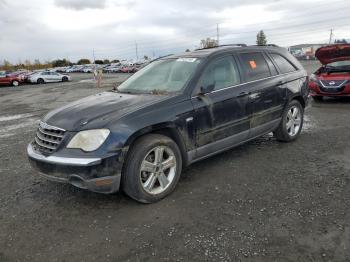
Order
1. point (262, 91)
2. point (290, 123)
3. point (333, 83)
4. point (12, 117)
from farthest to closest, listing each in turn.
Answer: point (12, 117) < point (333, 83) < point (290, 123) < point (262, 91)

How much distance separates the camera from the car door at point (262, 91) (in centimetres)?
520

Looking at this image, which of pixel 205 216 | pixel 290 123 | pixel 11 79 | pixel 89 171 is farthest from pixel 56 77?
pixel 205 216

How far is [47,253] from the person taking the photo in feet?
10.5

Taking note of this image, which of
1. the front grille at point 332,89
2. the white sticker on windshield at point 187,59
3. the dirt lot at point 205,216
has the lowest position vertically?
the dirt lot at point 205,216

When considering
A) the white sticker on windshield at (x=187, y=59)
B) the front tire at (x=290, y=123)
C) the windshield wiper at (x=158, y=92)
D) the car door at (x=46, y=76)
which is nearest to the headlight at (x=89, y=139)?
the windshield wiper at (x=158, y=92)

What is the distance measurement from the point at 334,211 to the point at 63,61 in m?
99.3

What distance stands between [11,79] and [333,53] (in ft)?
100

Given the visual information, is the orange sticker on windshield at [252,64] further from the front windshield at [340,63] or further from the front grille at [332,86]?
the front windshield at [340,63]

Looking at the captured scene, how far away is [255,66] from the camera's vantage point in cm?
543

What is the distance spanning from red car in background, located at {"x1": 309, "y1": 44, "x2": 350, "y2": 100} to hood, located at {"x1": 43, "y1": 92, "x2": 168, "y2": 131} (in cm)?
812

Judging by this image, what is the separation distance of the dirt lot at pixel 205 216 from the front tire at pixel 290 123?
0.55 metres

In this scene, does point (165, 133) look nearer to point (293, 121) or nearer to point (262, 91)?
point (262, 91)

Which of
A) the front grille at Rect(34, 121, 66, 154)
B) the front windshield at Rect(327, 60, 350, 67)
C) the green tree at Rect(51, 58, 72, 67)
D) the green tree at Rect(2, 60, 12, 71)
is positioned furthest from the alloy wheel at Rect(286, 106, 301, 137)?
the green tree at Rect(51, 58, 72, 67)

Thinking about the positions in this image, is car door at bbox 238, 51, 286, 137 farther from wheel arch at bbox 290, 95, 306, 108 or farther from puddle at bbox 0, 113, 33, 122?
puddle at bbox 0, 113, 33, 122
